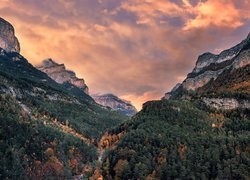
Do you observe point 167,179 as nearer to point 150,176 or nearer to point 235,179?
point 150,176

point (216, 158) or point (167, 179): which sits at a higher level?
point (216, 158)

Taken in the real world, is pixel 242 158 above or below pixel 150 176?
above

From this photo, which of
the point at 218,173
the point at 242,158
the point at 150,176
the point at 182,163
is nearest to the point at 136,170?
the point at 150,176

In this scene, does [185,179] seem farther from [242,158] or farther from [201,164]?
[242,158]

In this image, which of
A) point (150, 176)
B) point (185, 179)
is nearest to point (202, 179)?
point (185, 179)

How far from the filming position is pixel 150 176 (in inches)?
7653

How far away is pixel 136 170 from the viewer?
19612 cm

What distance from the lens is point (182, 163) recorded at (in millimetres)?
198750

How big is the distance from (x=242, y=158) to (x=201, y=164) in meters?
22.6

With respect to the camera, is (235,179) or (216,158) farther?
(216,158)

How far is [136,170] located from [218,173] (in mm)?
42864

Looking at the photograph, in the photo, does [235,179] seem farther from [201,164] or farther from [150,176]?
[150,176]

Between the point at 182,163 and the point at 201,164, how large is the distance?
10.2 m

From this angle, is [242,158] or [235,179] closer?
[235,179]
